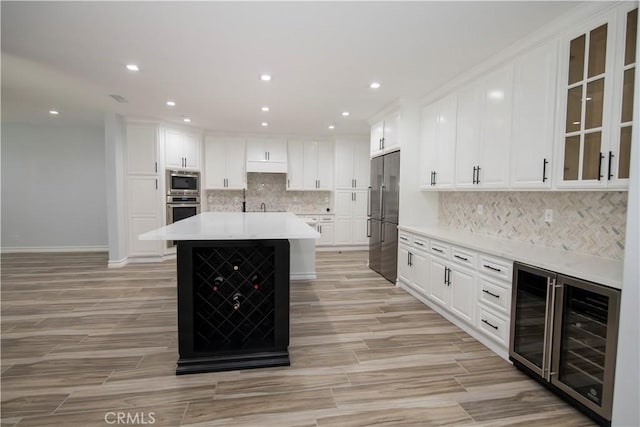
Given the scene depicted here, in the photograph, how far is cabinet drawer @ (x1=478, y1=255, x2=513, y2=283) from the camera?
246 centimetres

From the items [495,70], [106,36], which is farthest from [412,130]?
[106,36]

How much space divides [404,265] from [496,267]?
1.80 metres

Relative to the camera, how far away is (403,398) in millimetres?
2080

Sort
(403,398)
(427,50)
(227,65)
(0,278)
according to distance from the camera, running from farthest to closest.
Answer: (0,278), (227,65), (427,50), (403,398)

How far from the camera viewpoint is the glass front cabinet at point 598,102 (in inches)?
75.0

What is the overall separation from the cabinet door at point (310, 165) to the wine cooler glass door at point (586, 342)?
5.72 meters

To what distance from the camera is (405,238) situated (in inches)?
168

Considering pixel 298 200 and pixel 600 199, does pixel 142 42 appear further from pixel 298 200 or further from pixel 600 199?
pixel 298 200

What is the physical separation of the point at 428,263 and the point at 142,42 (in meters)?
3.64

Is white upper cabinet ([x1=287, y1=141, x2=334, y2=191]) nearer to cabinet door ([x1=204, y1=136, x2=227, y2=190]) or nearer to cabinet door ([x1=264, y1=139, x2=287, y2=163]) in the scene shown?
cabinet door ([x1=264, y1=139, x2=287, y2=163])

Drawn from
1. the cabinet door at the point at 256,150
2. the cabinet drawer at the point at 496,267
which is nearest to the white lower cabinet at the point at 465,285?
the cabinet drawer at the point at 496,267

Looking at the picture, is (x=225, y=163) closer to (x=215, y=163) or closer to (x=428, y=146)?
(x=215, y=163)

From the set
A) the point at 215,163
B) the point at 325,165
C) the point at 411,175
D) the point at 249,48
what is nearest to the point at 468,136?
the point at 411,175

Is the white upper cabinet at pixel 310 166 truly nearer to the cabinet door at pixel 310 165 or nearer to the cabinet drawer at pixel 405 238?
the cabinet door at pixel 310 165
